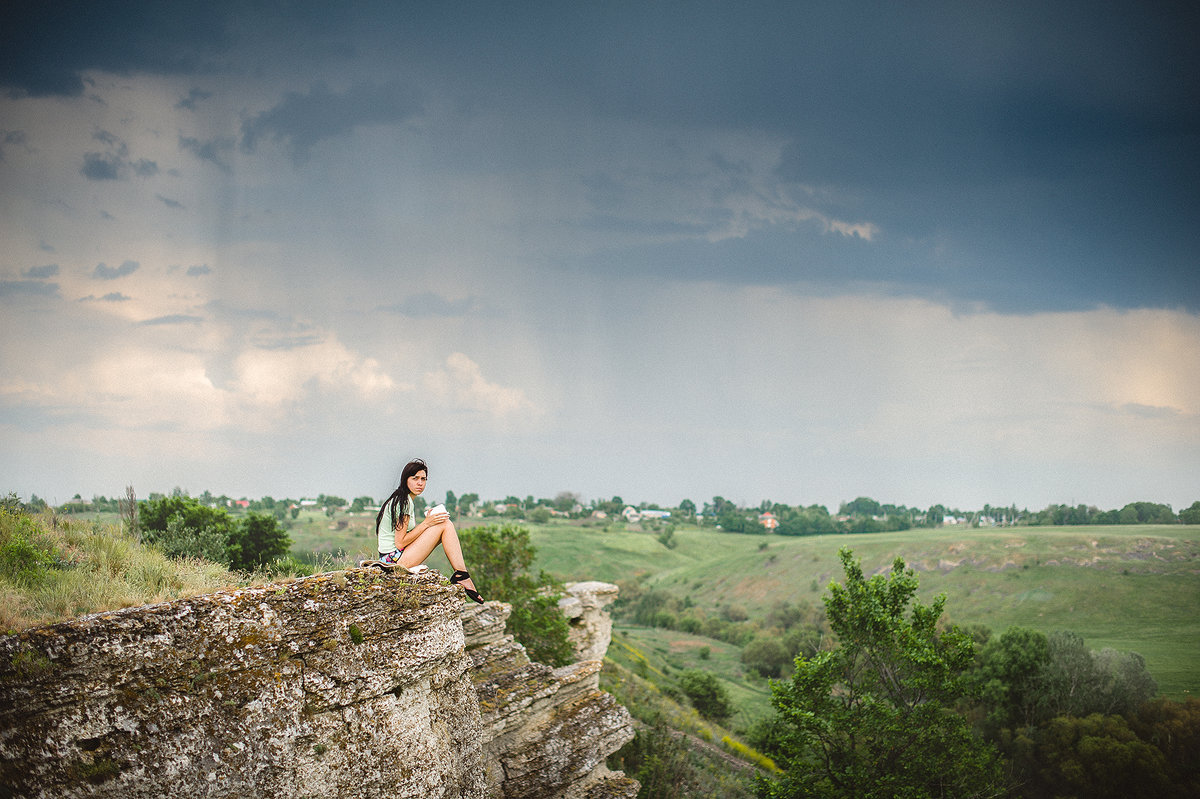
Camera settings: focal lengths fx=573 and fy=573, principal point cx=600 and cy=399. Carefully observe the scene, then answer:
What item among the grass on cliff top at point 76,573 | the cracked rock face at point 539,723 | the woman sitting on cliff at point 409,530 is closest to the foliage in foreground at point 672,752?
the cracked rock face at point 539,723

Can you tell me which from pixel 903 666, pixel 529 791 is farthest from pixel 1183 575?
pixel 529 791

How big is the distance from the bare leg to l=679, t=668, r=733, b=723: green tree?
2068 inches

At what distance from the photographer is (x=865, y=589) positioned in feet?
88.0

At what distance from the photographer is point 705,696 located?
5672 centimetres

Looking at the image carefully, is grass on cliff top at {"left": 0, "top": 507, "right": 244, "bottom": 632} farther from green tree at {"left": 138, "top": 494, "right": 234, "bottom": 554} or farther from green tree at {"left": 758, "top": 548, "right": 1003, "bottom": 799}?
green tree at {"left": 758, "top": 548, "right": 1003, "bottom": 799}

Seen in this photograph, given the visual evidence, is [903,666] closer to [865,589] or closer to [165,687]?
[865,589]

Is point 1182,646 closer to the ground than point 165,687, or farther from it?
closer to the ground

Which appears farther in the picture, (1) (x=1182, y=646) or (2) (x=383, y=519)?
(1) (x=1182, y=646)

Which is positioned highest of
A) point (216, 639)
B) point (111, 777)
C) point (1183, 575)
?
point (216, 639)

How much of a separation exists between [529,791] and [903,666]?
20.1 metres

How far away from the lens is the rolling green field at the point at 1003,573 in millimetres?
65000

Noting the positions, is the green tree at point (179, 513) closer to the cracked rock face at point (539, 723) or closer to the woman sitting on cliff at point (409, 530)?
the cracked rock face at point (539, 723)

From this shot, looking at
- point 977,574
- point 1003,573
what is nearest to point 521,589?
point 1003,573

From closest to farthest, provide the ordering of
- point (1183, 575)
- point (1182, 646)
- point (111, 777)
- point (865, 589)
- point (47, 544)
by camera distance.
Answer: point (111, 777)
point (47, 544)
point (865, 589)
point (1182, 646)
point (1183, 575)
